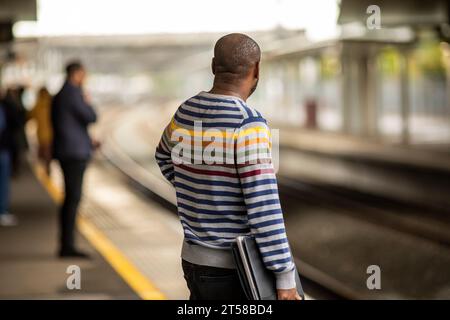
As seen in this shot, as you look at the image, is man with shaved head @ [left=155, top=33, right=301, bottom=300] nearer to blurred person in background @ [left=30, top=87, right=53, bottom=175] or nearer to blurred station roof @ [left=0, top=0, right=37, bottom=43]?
blurred station roof @ [left=0, top=0, right=37, bottom=43]

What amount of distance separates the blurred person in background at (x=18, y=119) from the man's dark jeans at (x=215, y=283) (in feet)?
28.0

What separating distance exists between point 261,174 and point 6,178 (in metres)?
8.18

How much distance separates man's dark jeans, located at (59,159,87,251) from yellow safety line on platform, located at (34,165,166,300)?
373 millimetres

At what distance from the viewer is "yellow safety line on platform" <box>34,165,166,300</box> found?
21.6ft

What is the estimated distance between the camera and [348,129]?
107ft

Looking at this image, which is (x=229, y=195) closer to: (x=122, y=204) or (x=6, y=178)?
(x=6, y=178)

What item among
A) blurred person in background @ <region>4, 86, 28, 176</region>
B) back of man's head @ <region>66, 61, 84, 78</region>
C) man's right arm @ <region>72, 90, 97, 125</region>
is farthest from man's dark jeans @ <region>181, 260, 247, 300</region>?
blurred person in background @ <region>4, 86, 28, 176</region>

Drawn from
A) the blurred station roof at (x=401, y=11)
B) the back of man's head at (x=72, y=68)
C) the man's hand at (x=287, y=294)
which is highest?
the blurred station roof at (x=401, y=11)

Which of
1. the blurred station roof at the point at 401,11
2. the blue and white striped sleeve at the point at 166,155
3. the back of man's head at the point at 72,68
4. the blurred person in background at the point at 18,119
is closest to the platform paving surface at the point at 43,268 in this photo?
the back of man's head at the point at 72,68

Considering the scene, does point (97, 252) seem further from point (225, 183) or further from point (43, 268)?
point (225, 183)

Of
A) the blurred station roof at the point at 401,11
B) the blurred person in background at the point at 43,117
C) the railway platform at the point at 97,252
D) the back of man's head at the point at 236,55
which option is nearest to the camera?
the back of man's head at the point at 236,55

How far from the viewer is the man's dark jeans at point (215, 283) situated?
297 cm

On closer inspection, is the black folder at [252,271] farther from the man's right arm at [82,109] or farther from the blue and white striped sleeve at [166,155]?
the man's right arm at [82,109]

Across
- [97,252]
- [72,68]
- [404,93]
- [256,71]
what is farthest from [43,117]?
[404,93]
